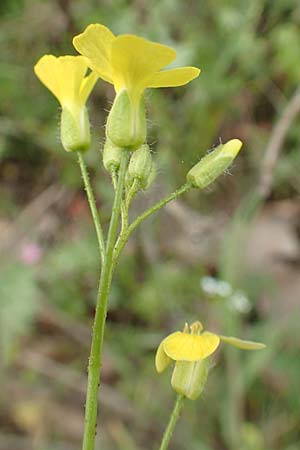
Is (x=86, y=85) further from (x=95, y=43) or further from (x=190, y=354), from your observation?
(x=190, y=354)

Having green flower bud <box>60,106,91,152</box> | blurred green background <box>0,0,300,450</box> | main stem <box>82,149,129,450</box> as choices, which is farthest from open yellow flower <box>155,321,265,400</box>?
blurred green background <box>0,0,300,450</box>

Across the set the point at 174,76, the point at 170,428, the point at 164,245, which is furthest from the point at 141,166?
the point at 164,245

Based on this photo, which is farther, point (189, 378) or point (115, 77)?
point (189, 378)

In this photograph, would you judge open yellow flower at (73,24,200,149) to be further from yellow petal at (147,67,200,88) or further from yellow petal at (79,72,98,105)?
yellow petal at (79,72,98,105)

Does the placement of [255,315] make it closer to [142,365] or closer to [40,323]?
[142,365]

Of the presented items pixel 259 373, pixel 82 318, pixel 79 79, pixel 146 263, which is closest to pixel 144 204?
pixel 146 263

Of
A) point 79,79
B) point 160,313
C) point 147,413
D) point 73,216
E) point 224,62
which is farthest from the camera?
point 73,216
